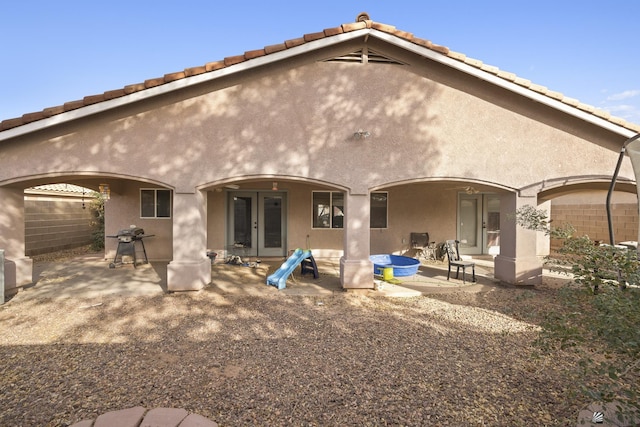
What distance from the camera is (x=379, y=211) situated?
12.5 meters

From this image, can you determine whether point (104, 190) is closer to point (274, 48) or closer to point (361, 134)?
point (274, 48)

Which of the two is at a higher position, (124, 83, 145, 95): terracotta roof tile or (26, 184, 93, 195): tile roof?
(124, 83, 145, 95): terracotta roof tile

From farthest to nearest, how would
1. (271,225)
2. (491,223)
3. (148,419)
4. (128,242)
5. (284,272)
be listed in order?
1. (491,223)
2. (271,225)
3. (128,242)
4. (284,272)
5. (148,419)

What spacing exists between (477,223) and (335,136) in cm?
866

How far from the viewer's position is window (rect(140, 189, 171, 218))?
11844 mm

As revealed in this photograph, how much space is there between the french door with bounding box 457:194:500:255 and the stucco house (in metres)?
4.74

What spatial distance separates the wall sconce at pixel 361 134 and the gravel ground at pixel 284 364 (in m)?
3.93

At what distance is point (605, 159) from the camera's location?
8.11 m

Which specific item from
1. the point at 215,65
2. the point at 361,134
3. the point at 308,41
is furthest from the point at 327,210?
the point at 215,65

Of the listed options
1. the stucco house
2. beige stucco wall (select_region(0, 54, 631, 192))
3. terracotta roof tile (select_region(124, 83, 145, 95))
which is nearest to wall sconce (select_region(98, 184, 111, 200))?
the stucco house

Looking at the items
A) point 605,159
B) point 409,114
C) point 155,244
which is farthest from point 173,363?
point 605,159

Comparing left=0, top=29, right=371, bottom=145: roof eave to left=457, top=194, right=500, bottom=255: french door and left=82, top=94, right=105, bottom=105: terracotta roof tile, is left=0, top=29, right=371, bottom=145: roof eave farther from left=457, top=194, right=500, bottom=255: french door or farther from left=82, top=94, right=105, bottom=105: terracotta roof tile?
left=457, top=194, right=500, bottom=255: french door

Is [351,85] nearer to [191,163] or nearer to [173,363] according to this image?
[191,163]

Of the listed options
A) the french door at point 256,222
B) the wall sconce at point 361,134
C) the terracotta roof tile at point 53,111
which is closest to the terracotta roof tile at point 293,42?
the wall sconce at point 361,134
